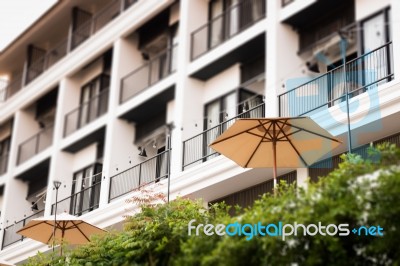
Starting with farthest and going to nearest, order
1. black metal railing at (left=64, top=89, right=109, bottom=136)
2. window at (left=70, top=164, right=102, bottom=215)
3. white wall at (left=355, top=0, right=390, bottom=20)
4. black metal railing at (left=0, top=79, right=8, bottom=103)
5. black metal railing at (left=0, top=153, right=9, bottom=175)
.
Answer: black metal railing at (left=0, top=79, right=8, bottom=103) < black metal railing at (left=0, top=153, right=9, bottom=175) < black metal railing at (left=64, top=89, right=109, bottom=136) < window at (left=70, top=164, right=102, bottom=215) < white wall at (left=355, top=0, right=390, bottom=20)

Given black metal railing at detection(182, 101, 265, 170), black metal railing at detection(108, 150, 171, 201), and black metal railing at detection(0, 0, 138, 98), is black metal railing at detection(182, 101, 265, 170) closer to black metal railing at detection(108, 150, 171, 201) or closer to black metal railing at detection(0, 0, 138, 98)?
black metal railing at detection(108, 150, 171, 201)

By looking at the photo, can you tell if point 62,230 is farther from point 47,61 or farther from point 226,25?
point 47,61

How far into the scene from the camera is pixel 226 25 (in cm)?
2288

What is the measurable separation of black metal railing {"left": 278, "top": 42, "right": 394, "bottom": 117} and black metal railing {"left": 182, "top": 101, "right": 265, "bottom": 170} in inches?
49.9

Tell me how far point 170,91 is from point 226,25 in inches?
110

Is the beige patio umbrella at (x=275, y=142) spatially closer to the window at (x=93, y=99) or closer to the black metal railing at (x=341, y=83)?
the black metal railing at (x=341, y=83)

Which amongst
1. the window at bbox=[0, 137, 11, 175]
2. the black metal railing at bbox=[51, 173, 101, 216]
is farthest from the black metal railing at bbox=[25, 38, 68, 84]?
the black metal railing at bbox=[51, 173, 101, 216]

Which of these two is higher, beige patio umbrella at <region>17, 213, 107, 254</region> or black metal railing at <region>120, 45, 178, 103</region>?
black metal railing at <region>120, 45, 178, 103</region>

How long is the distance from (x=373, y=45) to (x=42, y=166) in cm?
1636

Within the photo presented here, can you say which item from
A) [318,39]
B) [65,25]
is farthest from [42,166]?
[318,39]

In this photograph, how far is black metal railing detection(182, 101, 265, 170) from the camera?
18.7 metres

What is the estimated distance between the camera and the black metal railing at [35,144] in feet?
102

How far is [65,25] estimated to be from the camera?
31.1 m

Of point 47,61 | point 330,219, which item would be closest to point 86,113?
point 47,61
